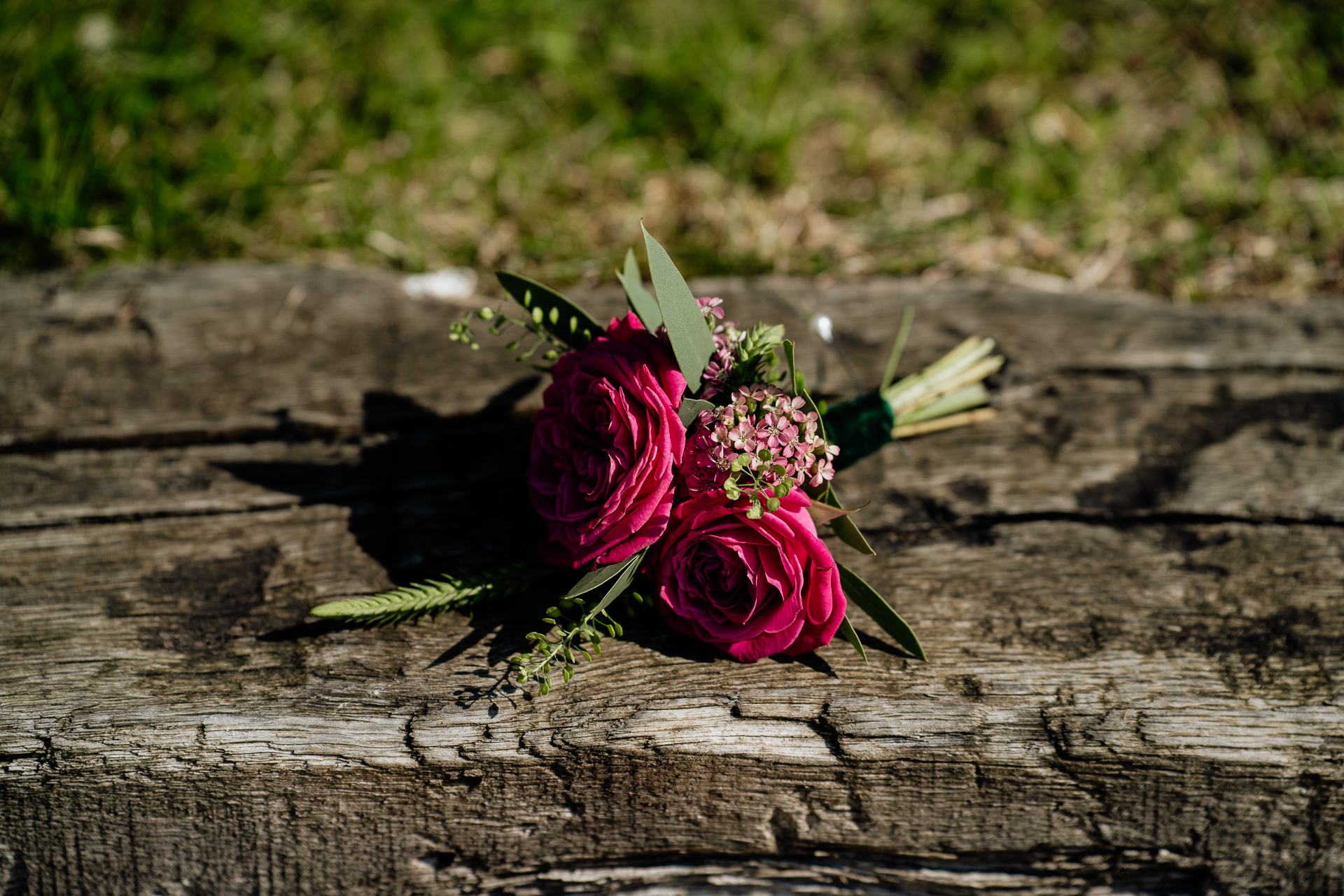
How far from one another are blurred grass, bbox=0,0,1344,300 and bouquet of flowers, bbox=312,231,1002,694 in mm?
1130

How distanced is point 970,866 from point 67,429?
2.12m

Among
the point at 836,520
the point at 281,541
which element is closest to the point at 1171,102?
the point at 836,520

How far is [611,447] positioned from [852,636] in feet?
1.72

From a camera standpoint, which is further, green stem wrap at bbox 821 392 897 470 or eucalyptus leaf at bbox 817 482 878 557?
green stem wrap at bbox 821 392 897 470

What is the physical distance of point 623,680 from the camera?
56.9 inches

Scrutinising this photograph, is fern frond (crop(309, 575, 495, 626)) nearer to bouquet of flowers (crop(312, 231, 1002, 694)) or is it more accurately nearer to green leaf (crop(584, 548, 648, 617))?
bouquet of flowers (crop(312, 231, 1002, 694))

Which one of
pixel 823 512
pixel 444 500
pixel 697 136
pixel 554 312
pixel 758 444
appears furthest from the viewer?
pixel 697 136

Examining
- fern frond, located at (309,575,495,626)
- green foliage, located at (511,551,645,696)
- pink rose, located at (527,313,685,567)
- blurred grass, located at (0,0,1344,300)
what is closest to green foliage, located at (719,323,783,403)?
pink rose, located at (527,313,685,567)

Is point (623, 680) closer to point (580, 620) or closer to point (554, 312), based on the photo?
point (580, 620)

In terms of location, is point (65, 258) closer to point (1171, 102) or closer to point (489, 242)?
point (489, 242)

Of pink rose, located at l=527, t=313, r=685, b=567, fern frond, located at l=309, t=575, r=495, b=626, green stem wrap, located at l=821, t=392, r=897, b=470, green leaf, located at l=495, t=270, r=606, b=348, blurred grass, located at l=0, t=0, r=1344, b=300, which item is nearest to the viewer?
pink rose, located at l=527, t=313, r=685, b=567

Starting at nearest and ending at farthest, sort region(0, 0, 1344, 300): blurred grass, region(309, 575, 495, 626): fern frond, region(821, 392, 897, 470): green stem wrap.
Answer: region(309, 575, 495, 626): fern frond < region(821, 392, 897, 470): green stem wrap < region(0, 0, 1344, 300): blurred grass

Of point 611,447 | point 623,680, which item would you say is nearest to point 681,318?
point 611,447

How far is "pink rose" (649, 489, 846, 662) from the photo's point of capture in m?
1.23
